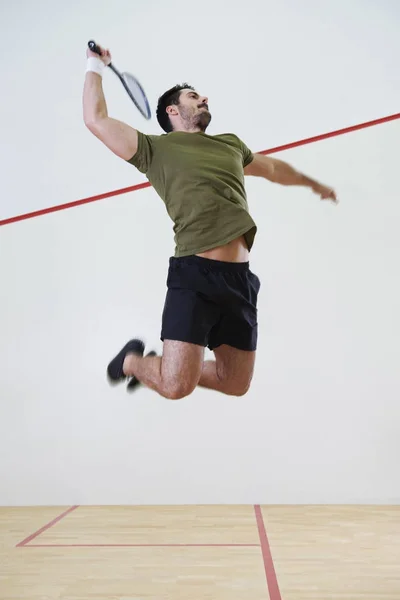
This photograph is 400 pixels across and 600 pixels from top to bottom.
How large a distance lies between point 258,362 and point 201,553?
1.26 meters

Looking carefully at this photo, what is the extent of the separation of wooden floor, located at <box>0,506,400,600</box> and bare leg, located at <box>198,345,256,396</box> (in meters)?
0.56

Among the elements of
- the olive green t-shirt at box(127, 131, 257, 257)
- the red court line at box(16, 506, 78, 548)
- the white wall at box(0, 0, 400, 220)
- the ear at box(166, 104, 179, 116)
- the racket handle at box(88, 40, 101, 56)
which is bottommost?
the red court line at box(16, 506, 78, 548)

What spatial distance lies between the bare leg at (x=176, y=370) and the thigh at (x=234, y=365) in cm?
13

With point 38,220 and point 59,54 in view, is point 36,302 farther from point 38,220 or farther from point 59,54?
point 59,54

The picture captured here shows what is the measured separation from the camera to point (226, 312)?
1.99 m

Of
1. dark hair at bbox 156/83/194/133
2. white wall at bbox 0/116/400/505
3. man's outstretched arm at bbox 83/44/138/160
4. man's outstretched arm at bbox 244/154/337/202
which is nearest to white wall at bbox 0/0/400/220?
white wall at bbox 0/116/400/505

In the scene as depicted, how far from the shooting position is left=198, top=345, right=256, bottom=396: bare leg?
6.80 ft

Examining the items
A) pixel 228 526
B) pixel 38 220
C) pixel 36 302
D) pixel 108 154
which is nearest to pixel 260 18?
pixel 108 154

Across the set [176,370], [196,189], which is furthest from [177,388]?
[196,189]

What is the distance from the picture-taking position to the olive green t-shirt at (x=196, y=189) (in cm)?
199

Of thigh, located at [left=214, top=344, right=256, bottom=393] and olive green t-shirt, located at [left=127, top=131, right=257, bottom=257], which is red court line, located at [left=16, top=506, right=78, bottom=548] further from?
olive green t-shirt, located at [left=127, top=131, right=257, bottom=257]

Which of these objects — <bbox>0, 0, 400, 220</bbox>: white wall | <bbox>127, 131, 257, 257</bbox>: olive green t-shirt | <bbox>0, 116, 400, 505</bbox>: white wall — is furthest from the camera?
<bbox>0, 0, 400, 220</bbox>: white wall

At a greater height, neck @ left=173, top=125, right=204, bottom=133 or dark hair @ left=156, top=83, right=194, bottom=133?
dark hair @ left=156, top=83, right=194, bottom=133

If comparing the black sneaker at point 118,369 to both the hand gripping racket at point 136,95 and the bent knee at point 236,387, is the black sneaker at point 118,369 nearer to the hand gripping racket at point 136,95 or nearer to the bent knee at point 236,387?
the bent knee at point 236,387
